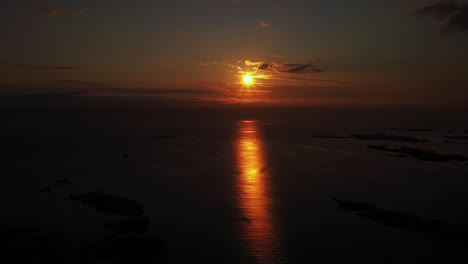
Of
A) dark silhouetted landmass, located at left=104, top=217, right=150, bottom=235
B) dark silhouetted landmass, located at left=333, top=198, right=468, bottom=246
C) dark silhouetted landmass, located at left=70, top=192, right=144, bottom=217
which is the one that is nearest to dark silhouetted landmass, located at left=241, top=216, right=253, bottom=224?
dark silhouetted landmass, located at left=104, top=217, right=150, bottom=235

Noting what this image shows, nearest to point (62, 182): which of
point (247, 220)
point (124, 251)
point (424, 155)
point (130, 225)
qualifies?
point (130, 225)

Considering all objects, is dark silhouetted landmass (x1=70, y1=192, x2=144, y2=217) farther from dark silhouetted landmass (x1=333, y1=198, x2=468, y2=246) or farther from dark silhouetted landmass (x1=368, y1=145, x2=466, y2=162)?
dark silhouetted landmass (x1=368, y1=145, x2=466, y2=162)

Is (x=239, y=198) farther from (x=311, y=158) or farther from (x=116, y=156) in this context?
(x=116, y=156)

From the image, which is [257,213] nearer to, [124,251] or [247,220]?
[247,220]

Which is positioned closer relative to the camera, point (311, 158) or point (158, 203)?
point (158, 203)

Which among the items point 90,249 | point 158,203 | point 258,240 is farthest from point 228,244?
point 158,203

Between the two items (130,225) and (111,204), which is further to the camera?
(111,204)

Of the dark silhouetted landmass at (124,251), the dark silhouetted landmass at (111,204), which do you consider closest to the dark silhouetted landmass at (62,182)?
the dark silhouetted landmass at (111,204)
